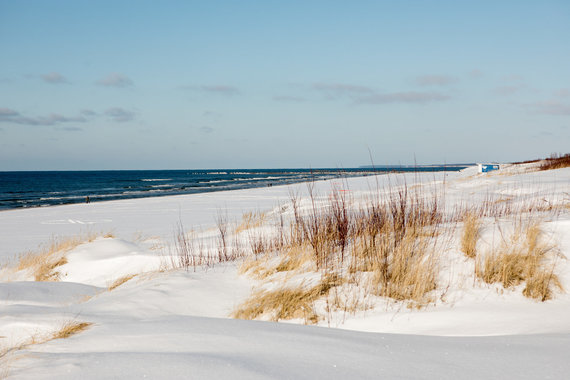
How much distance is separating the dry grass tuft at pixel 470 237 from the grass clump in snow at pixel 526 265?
0.15 metres

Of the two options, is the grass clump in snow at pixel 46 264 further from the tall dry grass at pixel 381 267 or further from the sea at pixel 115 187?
the sea at pixel 115 187

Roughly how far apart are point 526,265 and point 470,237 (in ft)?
1.96

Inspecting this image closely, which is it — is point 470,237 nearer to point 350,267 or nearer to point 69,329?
point 350,267

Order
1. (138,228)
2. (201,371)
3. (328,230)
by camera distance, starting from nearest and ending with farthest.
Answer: (201,371) → (328,230) → (138,228)

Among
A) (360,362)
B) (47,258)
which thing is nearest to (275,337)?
(360,362)

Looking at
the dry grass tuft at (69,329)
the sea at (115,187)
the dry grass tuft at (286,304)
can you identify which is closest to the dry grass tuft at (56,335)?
the dry grass tuft at (69,329)

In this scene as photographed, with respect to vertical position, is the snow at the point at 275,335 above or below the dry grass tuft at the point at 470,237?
below

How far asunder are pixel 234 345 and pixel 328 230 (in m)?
2.54

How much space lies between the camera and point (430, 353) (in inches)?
80.1

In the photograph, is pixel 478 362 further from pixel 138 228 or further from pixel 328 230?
pixel 138 228

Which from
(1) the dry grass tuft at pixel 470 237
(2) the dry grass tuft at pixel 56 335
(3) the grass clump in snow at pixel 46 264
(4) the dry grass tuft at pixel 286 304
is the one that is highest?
(1) the dry grass tuft at pixel 470 237

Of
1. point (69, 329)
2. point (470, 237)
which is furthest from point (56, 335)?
point (470, 237)

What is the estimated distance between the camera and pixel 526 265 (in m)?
3.26

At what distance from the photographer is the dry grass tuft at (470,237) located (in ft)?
12.1
